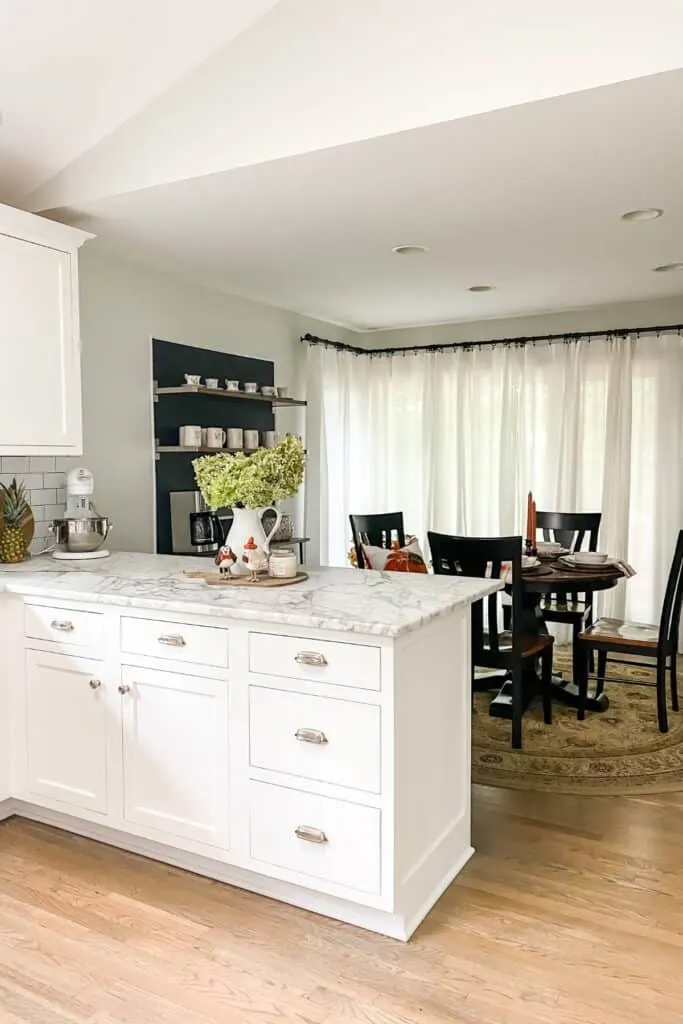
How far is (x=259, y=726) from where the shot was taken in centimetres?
234

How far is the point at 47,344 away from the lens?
3.17 metres

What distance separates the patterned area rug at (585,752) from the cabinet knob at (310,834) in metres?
1.21

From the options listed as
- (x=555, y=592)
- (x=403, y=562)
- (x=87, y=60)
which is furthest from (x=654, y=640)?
(x=87, y=60)

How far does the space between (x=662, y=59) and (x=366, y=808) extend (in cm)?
214

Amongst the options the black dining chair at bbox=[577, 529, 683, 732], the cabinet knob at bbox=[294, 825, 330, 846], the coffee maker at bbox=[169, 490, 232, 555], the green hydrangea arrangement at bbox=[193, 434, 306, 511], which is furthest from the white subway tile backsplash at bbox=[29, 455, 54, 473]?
the black dining chair at bbox=[577, 529, 683, 732]

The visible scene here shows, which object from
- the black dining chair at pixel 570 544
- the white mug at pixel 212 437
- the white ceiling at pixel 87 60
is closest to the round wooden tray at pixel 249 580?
the white mug at pixel 212 437

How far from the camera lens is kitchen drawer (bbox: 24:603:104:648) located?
2662mm

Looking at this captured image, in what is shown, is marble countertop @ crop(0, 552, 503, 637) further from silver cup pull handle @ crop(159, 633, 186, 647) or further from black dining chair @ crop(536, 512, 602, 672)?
black dining chair @ crop(536, 512, 602, 672)

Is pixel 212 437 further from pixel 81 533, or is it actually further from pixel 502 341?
pixel 502 341

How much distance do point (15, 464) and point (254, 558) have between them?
4.54 feet

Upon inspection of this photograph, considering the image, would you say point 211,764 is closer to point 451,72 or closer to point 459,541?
point 459,541

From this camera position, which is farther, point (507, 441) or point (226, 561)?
point (507, 441)

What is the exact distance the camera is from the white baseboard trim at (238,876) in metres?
2.24

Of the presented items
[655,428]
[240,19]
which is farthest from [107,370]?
[655,428]
